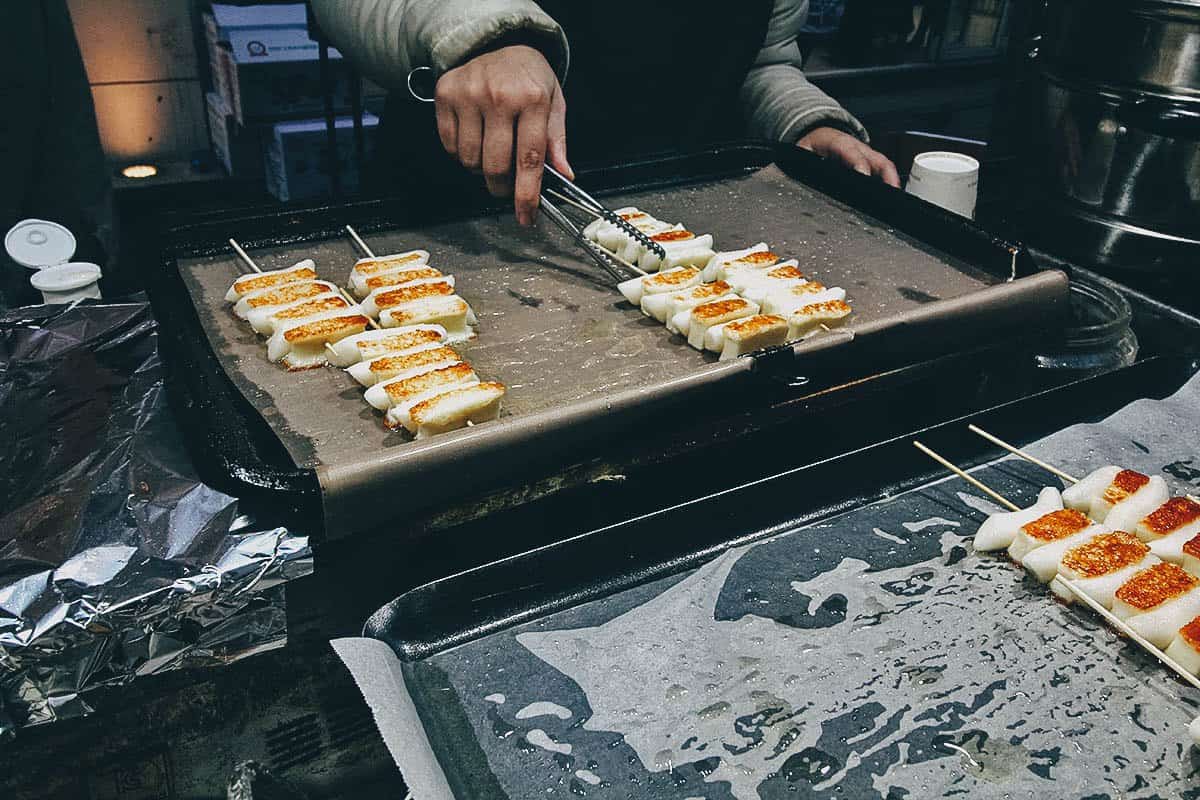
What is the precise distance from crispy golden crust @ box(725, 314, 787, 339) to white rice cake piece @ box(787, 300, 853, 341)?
1.4 inches

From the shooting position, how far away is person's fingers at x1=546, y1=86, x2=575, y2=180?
8.61ft

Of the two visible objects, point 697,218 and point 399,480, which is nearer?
point 399,480

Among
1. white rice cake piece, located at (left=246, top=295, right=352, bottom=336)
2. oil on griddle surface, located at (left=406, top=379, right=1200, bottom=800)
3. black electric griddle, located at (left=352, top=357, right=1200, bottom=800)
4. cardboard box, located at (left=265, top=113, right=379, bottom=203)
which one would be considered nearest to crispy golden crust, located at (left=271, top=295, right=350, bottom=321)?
white rice cake piece, located at (left=246, top=295, right=352, bottom=336)

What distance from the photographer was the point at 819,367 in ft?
6.89

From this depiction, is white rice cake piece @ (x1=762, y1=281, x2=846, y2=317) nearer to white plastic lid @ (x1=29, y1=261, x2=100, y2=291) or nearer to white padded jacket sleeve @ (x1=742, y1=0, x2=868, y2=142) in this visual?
white padded jacket sleeve @ (x1=742, y1=0, x2=868, y2=142)

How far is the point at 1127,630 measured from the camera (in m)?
1.82

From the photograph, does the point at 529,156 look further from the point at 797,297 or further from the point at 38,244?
the point at 38,244

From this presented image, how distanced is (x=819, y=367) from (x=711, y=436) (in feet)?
1.07

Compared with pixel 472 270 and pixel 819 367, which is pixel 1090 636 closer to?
pixel 819 367

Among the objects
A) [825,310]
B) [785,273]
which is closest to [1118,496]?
[825,310]

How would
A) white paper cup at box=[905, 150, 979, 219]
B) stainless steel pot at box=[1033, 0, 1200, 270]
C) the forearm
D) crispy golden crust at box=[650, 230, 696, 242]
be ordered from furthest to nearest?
1. the forearm
2. white paper cup at box=[905, 150, 979, 219]
3. crispy golden crust at box=[650, 230, 696, 242]
4. stainless steel pot at box=[1033, 0, 1200, 270]

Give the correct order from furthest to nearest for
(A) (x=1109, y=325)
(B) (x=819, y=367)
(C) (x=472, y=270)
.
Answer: (C) (x=472, y=270)
(A) (x=1109, y=325)
(B) (x=819, y=367)

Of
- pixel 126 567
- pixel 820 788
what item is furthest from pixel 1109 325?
pixel 126 567

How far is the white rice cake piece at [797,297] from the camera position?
2510 mm
